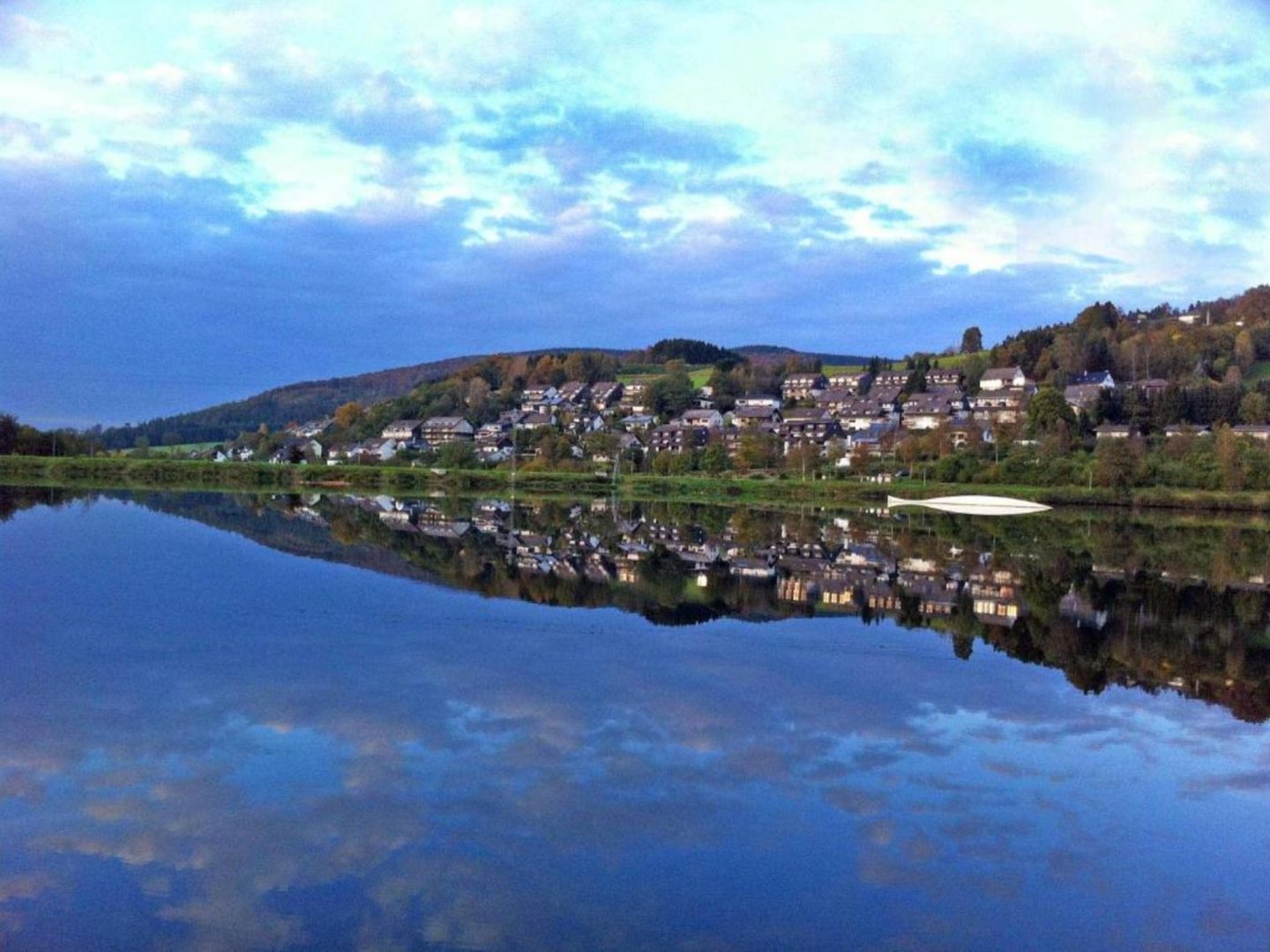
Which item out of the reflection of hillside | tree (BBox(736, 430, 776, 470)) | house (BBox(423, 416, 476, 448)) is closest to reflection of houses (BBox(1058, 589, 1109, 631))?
the reflection of hillside

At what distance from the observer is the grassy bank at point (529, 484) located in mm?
54031

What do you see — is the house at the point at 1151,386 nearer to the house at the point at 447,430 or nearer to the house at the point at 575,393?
the house at the point at 575,393

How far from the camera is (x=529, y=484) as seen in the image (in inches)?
2704

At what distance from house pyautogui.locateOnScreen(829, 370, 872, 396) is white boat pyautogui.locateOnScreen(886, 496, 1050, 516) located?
52.4 metres

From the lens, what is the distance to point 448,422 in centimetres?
10994

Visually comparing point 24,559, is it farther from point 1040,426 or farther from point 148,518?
point 1040,426

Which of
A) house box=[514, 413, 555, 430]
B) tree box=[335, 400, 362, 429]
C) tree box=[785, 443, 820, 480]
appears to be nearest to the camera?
tree box=[785, 443, 820, 480]

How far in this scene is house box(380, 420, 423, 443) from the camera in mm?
109000

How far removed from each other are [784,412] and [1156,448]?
42790 mm

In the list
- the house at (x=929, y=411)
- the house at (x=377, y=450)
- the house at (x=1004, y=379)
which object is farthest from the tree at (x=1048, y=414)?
the house at (x=377, y=450)

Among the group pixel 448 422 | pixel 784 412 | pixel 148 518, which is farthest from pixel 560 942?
pixel 448 422

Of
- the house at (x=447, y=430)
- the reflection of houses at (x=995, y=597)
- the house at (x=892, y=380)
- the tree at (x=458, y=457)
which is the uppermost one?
the house at (x=892, y=380)

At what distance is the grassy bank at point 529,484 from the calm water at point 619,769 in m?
38.2

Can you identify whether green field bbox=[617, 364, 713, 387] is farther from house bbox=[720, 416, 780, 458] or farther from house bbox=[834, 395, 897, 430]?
house bbox=[720, 416, 780, 458]
